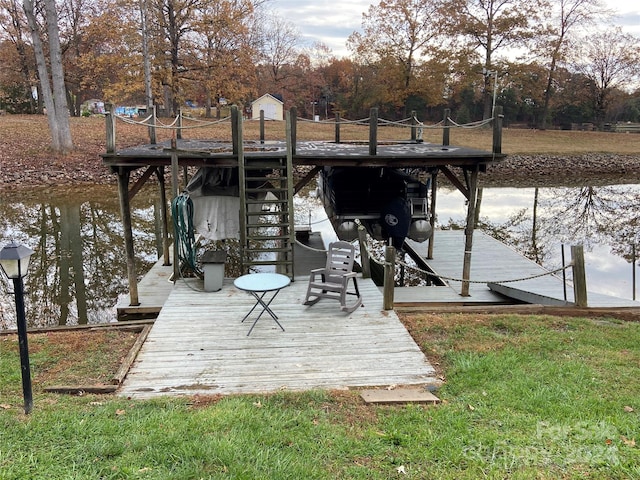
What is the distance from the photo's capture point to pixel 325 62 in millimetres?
64688

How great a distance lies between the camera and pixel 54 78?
2238cm

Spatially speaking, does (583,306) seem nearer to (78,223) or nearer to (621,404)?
(621,404)

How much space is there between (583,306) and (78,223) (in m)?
14.9

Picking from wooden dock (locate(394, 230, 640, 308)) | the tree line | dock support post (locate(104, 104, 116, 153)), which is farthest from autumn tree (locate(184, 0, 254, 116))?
Answer: dock support post (locate(104, 104, 116, 153))

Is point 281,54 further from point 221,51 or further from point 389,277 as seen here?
point 389,277

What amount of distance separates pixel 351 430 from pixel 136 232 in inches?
517

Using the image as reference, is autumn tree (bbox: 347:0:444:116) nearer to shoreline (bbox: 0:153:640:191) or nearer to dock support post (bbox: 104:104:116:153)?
shoreline (bbox: 0:153:640:191)

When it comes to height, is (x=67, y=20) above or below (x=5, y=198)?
above

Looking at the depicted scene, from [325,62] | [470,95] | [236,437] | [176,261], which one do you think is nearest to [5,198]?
[176,261]

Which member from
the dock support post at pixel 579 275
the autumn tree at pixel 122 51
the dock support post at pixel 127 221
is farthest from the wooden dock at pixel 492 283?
the autumn tree at pixel 122 51

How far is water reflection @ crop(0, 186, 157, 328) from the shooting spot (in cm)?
945

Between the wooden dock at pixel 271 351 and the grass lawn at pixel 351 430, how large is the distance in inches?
14.7

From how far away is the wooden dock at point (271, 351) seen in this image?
17.2 feet

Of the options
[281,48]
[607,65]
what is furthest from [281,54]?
[607,65]
